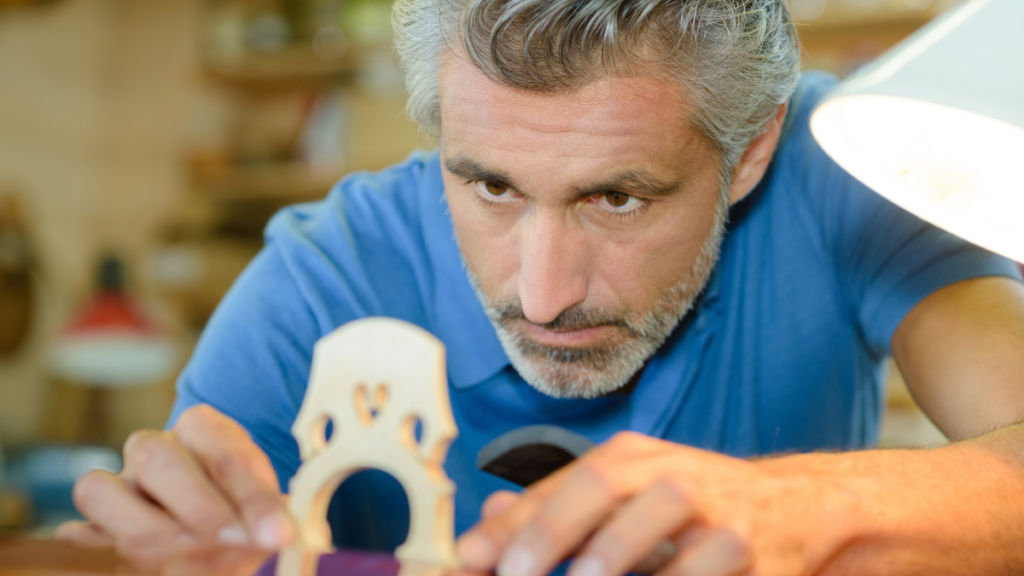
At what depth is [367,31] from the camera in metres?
2.79

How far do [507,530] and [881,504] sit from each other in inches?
10.9

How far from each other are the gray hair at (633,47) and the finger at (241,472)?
44cm

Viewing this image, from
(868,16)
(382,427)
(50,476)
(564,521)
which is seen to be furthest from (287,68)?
(564,521)

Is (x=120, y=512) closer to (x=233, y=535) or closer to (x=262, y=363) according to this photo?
(x=233, y=535)

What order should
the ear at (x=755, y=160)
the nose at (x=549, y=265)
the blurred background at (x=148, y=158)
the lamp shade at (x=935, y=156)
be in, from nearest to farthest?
the lamp shade at (x=935, y=156)
the nose at (x=549, y=265)
the ear at (x=755, y=160)
the blurred background at (x=148, y=158)

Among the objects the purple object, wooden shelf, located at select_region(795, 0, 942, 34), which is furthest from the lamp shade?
wooden shelf, located at select_region(795, 0, 942, 34)

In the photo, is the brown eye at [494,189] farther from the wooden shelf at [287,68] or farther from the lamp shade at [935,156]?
the wooden shelf at [287,68]

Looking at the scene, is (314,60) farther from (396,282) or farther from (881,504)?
(881,504)

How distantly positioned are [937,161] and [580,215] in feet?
1.12

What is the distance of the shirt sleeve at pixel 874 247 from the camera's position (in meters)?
0.94

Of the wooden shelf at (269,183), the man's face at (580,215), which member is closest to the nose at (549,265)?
the man's face at (580,215)

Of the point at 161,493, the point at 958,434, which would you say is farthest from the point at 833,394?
the point at 161,493

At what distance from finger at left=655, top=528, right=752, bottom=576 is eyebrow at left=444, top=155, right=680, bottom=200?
420mm

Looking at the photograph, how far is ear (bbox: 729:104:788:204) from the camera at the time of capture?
41.3 inches
